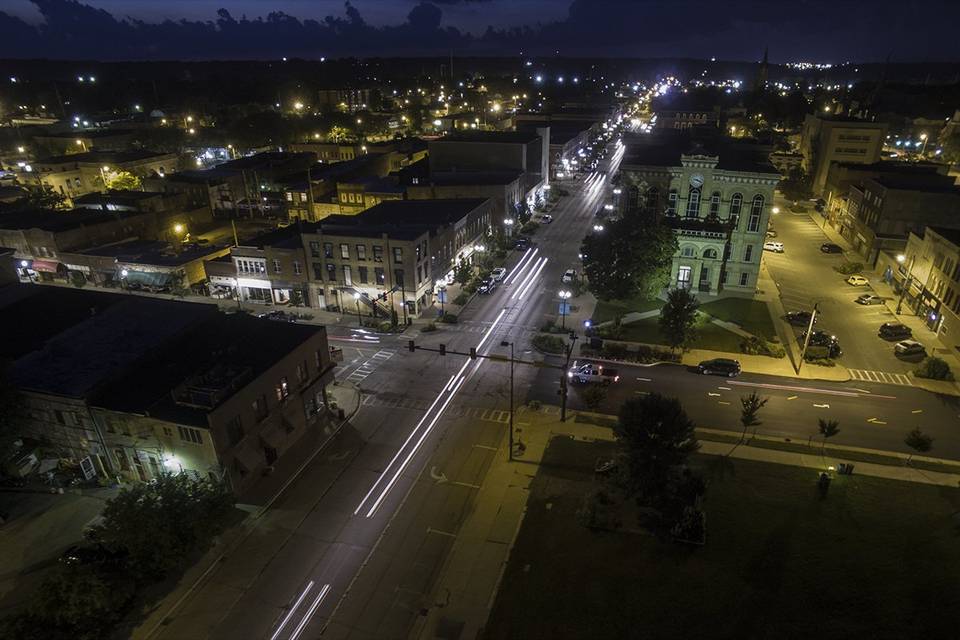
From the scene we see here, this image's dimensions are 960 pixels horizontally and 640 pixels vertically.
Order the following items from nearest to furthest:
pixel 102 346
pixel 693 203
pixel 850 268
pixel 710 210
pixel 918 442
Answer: pixel 918 442
pixel 102 346
pixel 710 210
pixel 693 203
pixel 850 268

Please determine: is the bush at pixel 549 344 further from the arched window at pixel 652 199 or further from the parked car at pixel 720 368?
the arched window at pixel 652 199

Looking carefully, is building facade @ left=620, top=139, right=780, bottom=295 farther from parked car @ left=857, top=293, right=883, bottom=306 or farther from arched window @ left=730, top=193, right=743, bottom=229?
parked car @ left=857, top=293, right=883, bottom=306

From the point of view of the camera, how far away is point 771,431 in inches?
1695

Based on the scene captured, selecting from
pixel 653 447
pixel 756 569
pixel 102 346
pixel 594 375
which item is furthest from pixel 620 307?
pixel 102 346

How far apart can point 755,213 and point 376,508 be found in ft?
191

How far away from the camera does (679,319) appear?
52375 mm

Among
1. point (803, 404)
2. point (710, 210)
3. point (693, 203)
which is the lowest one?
point (803, 404)

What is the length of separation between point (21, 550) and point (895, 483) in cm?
5622

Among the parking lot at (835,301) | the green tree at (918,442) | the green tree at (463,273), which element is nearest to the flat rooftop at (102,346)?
the green tree at (463,273)

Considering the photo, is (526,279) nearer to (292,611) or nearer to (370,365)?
(370,365)

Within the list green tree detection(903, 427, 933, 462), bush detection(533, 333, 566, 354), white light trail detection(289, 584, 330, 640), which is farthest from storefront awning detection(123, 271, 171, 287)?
green tree detection(903, 427, 933, 462)

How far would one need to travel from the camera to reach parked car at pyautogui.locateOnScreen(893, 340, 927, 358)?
53375mm

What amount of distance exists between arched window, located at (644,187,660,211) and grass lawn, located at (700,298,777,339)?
14.9 metres

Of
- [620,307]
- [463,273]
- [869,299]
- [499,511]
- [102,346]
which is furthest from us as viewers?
[463,273]
